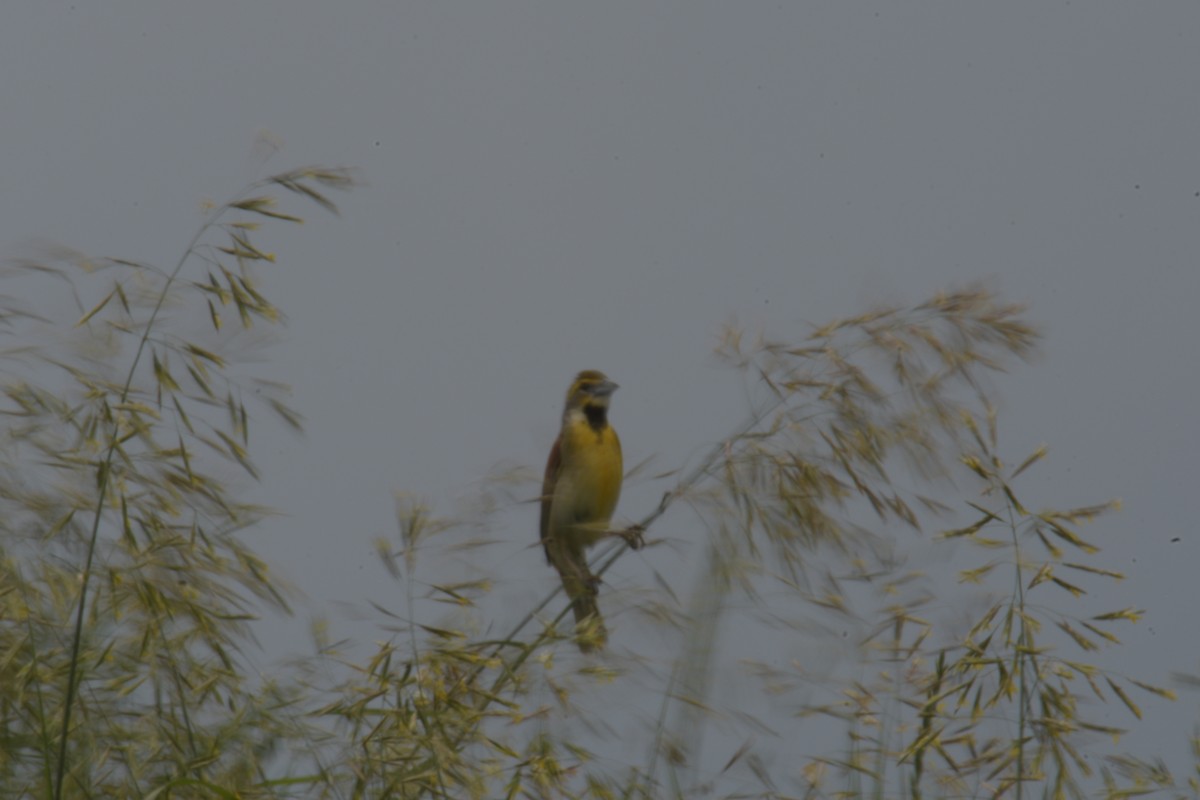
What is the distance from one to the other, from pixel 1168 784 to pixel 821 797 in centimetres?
46

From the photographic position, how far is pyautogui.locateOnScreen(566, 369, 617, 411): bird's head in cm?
396

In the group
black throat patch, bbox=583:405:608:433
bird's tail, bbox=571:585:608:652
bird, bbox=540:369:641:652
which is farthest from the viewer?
black throat patch, bbox=583:405:608:433

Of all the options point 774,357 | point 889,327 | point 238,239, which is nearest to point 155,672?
point 238,239

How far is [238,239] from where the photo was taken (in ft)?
6.58

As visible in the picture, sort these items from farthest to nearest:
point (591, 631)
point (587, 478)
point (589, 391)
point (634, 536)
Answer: point (589, 391), point (587, 478), point (634, 536), point (591, 631)

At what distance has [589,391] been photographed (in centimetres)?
400

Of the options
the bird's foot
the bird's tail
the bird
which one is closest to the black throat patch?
the bird

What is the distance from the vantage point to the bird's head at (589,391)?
396 cm

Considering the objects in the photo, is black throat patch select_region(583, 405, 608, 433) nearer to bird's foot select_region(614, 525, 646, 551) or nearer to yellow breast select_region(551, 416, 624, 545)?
yellow breast select_region(551, 416, 624, 545)

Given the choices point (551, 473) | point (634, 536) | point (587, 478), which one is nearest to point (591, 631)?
point (634, 536)

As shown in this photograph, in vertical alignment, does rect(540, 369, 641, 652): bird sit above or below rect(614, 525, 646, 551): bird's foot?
above

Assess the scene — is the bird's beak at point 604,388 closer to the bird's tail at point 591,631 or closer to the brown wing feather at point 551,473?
the brown wing feather at point 551,473

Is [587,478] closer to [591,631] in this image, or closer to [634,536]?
[634,536]

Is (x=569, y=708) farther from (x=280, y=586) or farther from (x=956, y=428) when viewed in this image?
(x=956, y=428)
